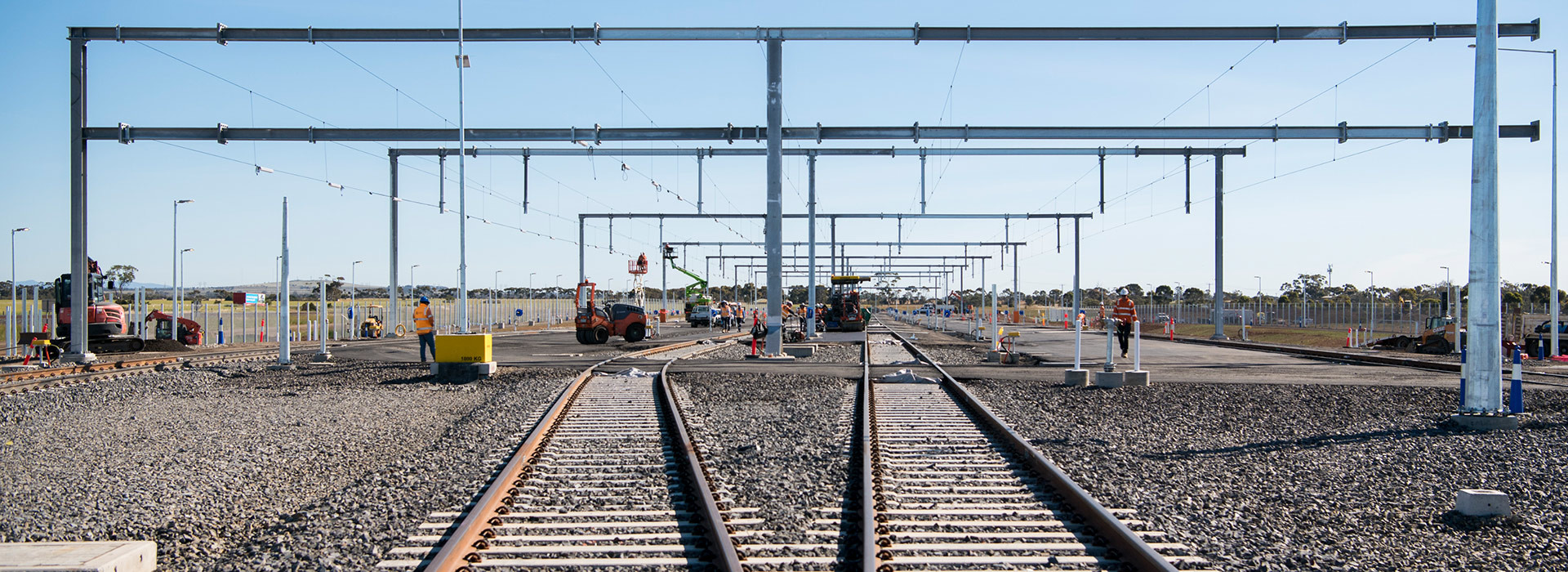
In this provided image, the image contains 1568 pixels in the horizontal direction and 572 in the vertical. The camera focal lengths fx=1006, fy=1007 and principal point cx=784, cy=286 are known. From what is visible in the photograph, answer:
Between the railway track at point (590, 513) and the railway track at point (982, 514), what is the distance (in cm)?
104

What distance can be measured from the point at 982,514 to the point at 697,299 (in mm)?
65815

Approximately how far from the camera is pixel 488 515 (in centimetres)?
654

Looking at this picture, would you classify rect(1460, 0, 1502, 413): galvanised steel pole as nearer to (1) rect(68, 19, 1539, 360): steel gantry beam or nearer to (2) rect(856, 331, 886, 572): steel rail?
(2) rect(856, 331, 886, 572): steel rail

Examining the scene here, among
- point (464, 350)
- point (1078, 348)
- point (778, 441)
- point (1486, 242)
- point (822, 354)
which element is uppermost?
point (1486, 242)

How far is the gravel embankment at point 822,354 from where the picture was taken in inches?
951

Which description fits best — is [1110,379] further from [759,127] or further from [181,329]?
[181,329]

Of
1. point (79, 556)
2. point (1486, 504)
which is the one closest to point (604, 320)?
point (79, 556)

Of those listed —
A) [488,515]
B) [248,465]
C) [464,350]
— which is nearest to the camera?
[488,515]

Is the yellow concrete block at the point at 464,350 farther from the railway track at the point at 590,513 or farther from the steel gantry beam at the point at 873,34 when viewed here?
the railway track at the point at 590,513

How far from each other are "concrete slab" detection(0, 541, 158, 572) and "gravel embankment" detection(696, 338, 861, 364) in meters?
17.9

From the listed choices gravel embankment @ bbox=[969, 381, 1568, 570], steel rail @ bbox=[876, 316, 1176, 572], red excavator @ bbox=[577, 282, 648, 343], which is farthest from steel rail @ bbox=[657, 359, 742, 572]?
red excavator @ bbox=[577, 282, 648, 343]

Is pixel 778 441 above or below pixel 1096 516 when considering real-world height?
below

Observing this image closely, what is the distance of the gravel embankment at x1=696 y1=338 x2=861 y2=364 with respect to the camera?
24156 millimetres

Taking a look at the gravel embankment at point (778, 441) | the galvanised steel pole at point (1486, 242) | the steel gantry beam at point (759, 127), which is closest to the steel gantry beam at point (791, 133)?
the steel gantry beam at point (759, 127)
